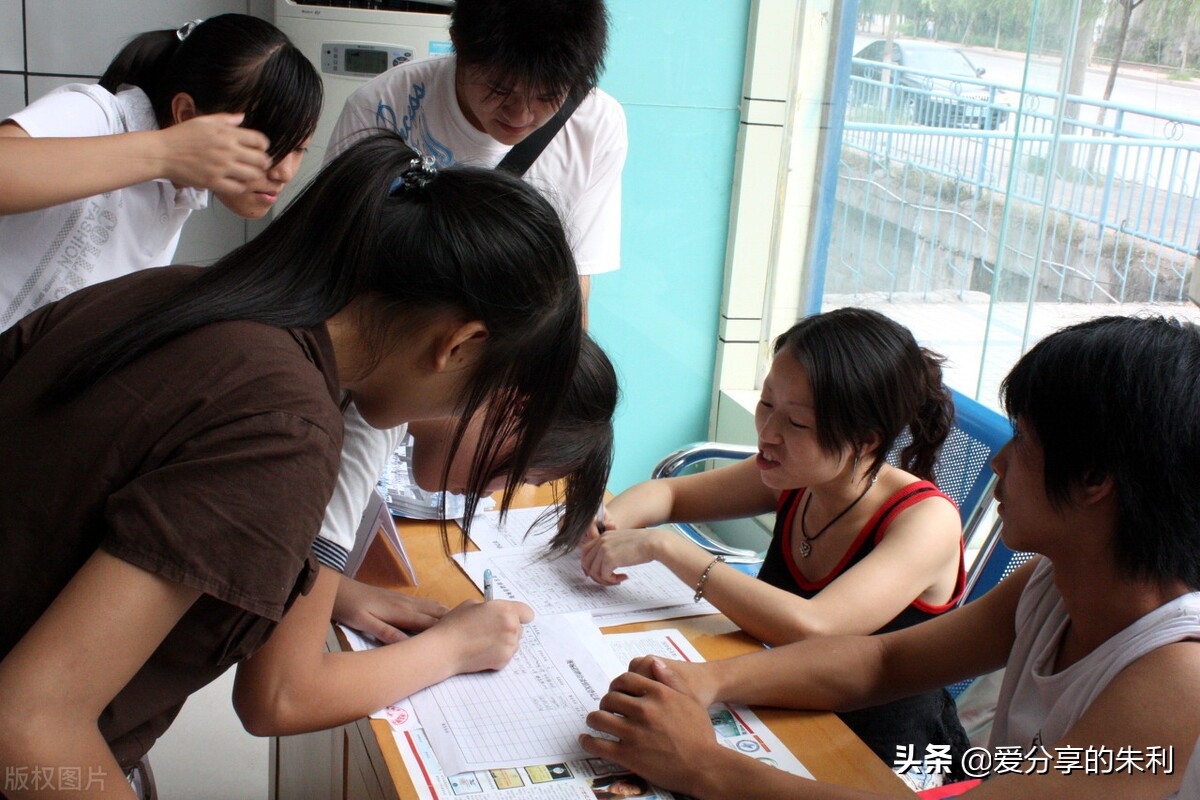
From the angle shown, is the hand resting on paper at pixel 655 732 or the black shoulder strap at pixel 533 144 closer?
the hand resting on paper at pixel 655 732

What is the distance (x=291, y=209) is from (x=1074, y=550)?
0.85 meters

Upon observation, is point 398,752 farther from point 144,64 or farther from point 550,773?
point 144,64

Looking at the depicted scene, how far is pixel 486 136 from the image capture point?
A: 191 cm

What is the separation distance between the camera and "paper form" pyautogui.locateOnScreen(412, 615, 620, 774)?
108 centimetres

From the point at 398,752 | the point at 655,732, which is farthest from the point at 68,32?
the point at 655,732

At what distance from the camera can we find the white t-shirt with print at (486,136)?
193 cm

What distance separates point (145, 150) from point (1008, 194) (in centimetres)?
182

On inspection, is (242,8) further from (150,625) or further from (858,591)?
(150,625)

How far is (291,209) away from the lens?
90cm

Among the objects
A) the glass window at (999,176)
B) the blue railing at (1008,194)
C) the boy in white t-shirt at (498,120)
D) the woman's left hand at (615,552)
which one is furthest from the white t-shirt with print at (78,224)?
the blue railing at (1008,194)

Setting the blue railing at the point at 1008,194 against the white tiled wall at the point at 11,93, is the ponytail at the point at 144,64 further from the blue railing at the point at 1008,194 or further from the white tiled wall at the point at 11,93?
the blue railing at the point at 1008,194

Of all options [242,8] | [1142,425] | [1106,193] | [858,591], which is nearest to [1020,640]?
[858,591]

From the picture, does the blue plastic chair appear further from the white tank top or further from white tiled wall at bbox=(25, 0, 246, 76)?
white tiled wall at bbox=(25, 0, 246, 76)

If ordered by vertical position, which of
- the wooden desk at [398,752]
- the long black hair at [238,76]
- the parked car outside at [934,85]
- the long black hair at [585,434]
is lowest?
the wooden desk at [398,752]
